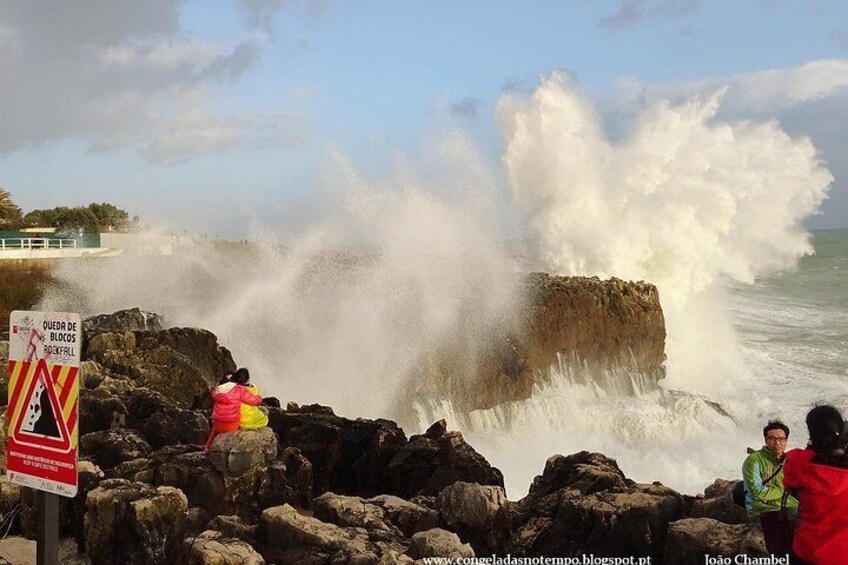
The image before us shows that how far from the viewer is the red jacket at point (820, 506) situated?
10.6ft

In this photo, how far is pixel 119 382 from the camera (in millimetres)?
9891

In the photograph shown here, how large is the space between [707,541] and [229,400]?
163 inches

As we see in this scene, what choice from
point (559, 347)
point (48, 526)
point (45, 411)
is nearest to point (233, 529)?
point (48, 526)

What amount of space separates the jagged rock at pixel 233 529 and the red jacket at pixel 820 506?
11.6 ft

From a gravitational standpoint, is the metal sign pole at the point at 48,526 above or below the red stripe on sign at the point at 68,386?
below

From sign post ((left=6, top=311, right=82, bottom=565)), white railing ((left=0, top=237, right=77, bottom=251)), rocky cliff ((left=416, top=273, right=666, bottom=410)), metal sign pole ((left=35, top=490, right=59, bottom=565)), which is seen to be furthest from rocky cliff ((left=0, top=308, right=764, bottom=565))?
white railing ((left=0, top=237, right=77, bottom=251))

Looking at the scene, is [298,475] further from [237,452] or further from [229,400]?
[229,400]

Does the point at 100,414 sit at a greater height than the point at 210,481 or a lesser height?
greater

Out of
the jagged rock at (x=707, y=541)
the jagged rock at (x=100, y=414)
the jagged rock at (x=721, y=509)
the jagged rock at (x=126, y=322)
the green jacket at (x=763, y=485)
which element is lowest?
the jagged rock at (x=707, y=541)

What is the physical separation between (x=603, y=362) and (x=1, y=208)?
24.6 meters

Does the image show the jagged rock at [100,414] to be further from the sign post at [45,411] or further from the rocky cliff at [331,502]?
the sign post at [45,411]

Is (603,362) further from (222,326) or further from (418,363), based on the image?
(222,326)

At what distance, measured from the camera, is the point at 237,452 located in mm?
6559

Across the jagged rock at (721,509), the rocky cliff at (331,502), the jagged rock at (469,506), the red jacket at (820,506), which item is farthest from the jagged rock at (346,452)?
the red jacket at (820,506)
